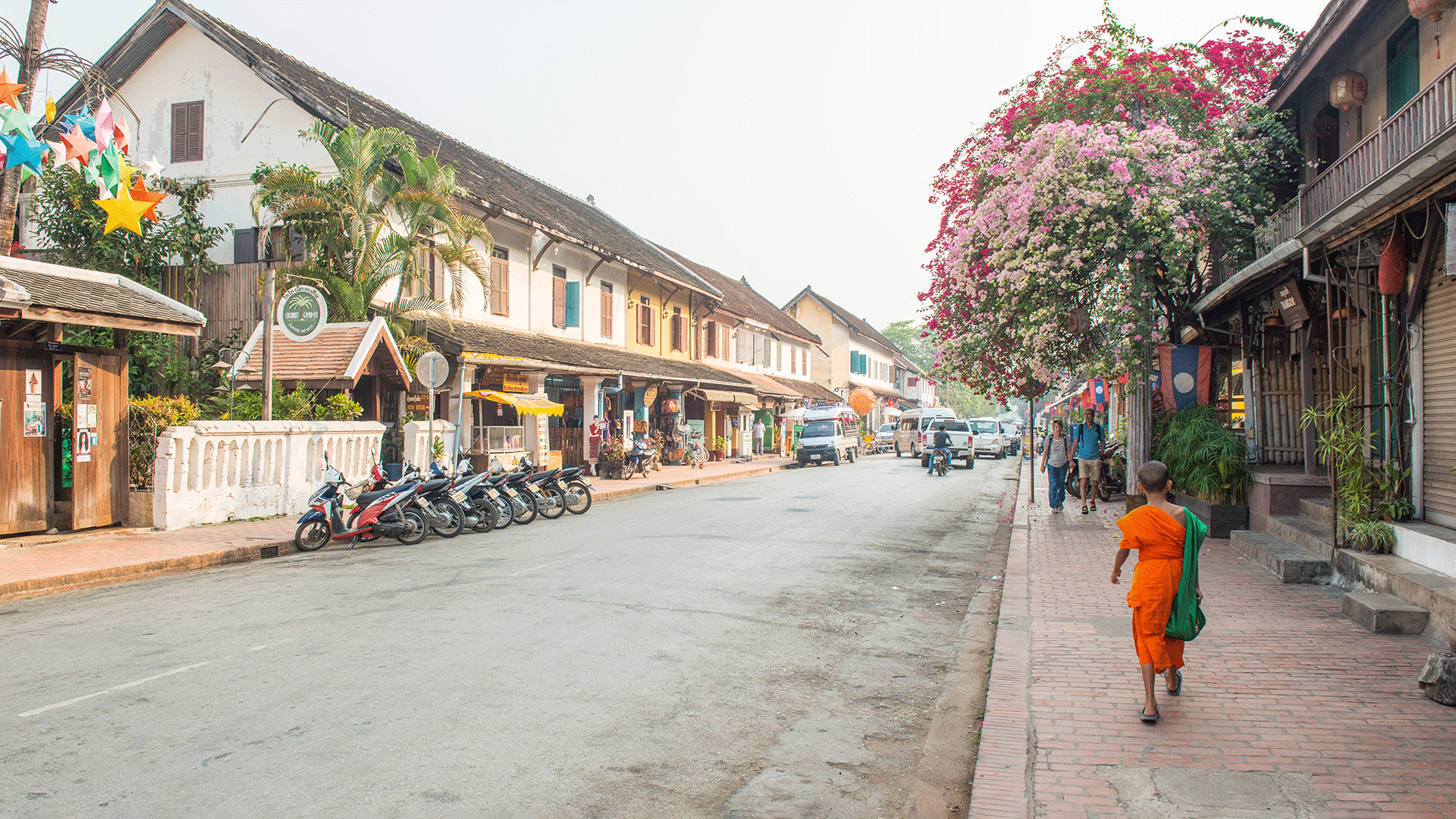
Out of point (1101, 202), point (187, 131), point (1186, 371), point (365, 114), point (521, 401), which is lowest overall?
point (521, 401)

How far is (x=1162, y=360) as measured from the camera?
13.6 m

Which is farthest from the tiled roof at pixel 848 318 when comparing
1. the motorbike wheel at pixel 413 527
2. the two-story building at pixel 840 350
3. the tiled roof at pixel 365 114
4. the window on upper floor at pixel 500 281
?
the motorbike wheel at pixel 413 527

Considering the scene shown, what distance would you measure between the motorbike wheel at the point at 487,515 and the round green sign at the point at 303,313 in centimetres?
357

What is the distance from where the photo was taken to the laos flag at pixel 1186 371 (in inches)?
529

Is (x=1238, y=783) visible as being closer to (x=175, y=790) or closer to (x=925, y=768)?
(x=925, y=768)

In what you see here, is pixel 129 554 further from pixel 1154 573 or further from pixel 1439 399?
pixel 1439 399

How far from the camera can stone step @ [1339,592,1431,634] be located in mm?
6488

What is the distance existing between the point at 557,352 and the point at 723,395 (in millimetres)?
9181

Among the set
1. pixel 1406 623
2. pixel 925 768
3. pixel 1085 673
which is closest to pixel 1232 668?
pixel 1085 673

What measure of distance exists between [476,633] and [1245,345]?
40.4 ft

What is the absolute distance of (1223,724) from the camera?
4727 mm

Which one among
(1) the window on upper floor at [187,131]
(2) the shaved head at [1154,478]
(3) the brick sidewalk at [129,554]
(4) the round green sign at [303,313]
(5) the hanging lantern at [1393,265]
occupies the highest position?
(1) the window on upper floor at [187,131]

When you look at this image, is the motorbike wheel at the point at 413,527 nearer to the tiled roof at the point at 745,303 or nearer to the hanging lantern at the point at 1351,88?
the hanging lantern at the point at 1351,88

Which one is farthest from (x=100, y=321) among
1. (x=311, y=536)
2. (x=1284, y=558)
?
(x=1284, y=558)
